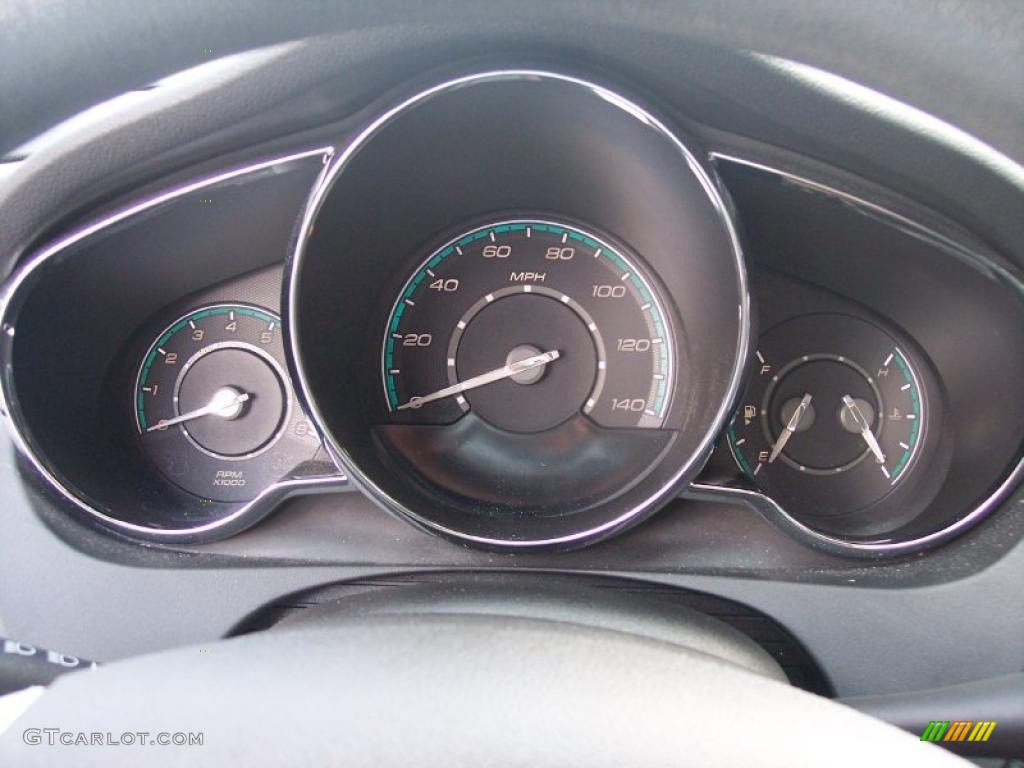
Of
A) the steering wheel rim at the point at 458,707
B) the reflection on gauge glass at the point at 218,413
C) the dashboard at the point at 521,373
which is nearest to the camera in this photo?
the steering wheel rim at the point at 458,707

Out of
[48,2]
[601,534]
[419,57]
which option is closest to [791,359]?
[601,534]

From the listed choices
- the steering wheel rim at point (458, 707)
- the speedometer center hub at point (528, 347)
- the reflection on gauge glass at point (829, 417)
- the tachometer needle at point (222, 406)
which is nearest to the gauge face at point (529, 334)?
the speedometer center hub at point (528, 347)

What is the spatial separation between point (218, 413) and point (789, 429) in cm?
131

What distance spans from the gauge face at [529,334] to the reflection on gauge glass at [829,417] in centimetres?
23

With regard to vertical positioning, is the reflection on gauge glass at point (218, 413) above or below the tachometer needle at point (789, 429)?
below

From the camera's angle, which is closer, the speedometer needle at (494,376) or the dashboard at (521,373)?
the dashboard at (521,373)

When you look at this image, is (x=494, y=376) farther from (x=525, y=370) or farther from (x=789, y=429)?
(x=789, y=429)

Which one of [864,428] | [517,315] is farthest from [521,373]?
[864,428]

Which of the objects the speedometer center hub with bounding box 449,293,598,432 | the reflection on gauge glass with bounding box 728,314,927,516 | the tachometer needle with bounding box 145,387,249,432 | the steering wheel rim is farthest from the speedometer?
the steering wheel rim

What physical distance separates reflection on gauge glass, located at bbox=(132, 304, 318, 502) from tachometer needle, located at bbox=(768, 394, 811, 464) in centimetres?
106

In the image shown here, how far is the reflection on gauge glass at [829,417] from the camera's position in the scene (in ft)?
6.51

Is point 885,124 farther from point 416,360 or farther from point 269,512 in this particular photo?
point 269,512

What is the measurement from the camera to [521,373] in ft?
6.52

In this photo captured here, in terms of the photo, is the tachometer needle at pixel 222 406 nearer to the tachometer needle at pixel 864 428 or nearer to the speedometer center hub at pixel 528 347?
the speedometer center hub at pixel 528 347
